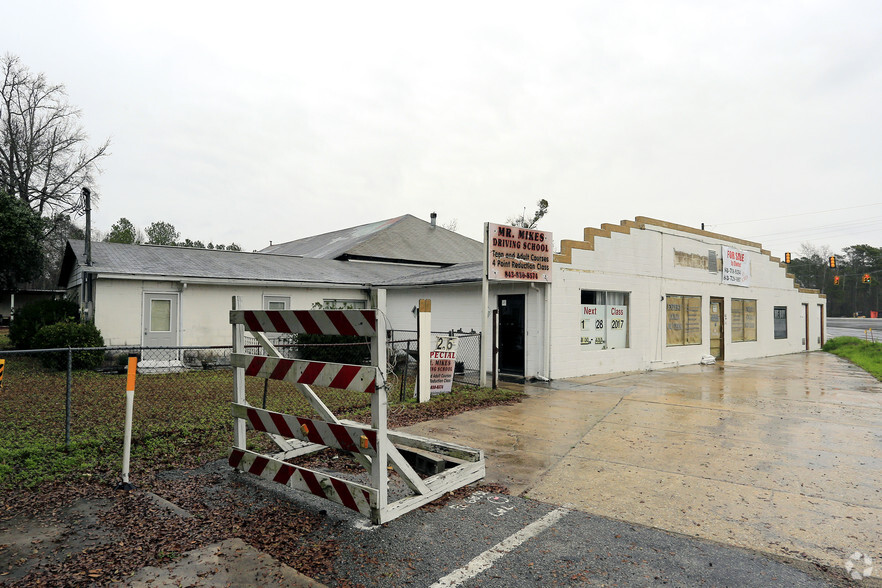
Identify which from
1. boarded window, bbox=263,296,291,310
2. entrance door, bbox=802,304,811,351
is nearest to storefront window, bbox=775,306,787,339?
entrance door, bbox=802,304,811,351

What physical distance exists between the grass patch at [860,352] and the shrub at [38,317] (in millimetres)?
24199

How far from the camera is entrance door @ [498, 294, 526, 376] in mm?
13461

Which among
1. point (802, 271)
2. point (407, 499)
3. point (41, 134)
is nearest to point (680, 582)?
point (407, 499)

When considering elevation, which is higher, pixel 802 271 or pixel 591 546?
pixel 802 271

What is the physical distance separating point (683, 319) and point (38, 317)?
2094 centimetres

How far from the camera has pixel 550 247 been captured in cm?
1287

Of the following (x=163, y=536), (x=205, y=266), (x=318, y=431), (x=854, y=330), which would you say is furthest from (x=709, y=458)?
(x=854, y=330)

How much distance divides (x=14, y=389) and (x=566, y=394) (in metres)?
11.9

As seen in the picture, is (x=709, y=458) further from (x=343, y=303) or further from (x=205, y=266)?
(x=205, y=266)

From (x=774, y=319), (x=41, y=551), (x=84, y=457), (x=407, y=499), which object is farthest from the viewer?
(x=774, y=319)

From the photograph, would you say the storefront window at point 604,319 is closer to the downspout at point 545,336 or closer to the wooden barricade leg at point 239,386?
the downspout at point 545,336

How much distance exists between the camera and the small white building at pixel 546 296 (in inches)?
536

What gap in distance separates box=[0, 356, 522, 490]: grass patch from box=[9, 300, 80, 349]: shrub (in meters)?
1.70

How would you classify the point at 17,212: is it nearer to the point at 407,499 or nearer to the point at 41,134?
the point at 41,134
